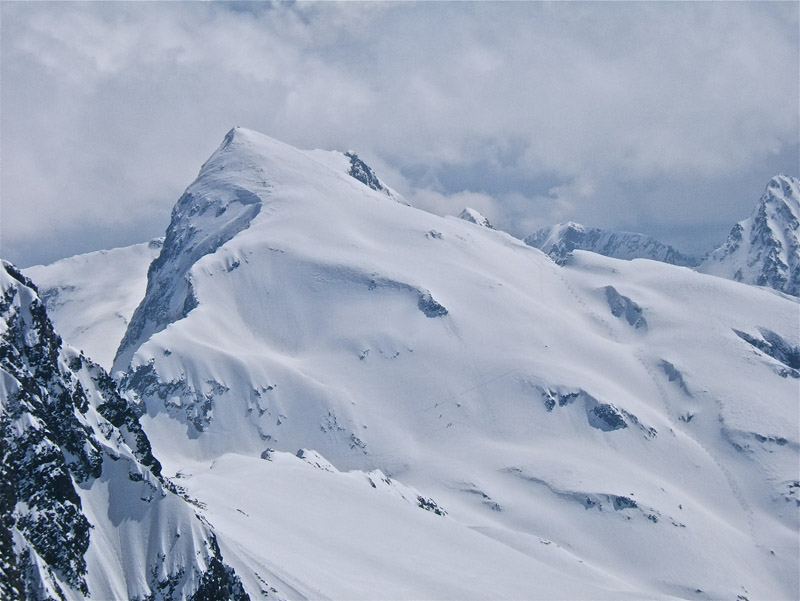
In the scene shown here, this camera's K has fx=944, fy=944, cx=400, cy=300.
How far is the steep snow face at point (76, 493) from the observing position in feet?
295

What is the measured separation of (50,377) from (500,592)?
87731mm

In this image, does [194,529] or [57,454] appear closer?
[57,454]

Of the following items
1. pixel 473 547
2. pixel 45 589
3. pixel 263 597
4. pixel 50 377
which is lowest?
pixel 45 589

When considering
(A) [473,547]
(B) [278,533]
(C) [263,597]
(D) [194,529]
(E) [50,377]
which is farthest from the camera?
(A) [473,547]

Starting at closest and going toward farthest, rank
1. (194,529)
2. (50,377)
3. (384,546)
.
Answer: (50,377) < (194,529) < (384,546)

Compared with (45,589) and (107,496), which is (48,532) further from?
(107,496)

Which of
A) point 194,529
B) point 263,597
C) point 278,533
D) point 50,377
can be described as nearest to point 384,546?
point 278,533

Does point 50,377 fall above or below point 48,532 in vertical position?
above

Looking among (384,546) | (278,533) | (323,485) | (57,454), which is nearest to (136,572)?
(57,454)

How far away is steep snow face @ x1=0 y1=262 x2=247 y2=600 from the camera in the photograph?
89.9 metres

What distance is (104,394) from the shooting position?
366 feet

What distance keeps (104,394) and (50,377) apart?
10.6 m

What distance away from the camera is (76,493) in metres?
99.5

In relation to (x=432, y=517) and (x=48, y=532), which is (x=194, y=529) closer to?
(x=48, y=532)
